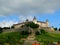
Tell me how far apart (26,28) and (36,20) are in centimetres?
2406

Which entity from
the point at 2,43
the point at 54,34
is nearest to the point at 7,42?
the point at 2,43

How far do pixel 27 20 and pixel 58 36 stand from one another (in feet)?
97.5

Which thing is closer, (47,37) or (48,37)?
(47,37)

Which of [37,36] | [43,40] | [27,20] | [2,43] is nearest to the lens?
[2,43]

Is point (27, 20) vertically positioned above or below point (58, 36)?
above

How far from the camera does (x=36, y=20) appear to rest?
Answer: 126438 mm

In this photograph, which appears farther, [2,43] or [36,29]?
[36,29]

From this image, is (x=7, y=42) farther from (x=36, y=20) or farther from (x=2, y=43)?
(x=36, y=20)

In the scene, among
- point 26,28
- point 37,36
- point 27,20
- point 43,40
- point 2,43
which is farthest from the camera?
point 27,20

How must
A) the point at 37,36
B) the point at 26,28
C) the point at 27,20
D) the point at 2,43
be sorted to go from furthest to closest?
1. the point at 27,20
2. the point at 26,28
3. the point at 37,36
4. the point at 2,43

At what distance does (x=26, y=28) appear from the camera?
10312cm

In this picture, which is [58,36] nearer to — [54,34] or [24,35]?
[54,34]

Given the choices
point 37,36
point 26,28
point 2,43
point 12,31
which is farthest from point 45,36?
point 2,43

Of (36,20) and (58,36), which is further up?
(36,20)
